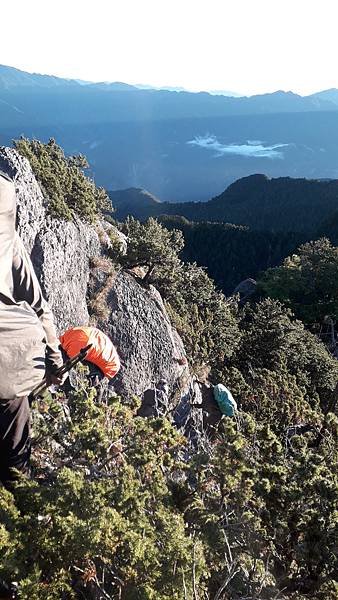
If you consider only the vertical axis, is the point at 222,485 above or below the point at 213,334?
above

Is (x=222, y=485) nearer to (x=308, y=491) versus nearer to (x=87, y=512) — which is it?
(x=308, y=491)

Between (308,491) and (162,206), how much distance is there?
10899cm

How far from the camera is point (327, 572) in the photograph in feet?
12.2

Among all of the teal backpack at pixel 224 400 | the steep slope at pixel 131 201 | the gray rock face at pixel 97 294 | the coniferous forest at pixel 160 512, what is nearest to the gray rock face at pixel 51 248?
the gray rock face at pixel 97 294

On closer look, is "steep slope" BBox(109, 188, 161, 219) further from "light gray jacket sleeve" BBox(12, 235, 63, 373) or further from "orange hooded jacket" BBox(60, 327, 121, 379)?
"light gray jacket sleeve" BBox(12, 235, 63, 373)

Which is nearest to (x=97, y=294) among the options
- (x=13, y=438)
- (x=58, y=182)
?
(x=58, y=182)

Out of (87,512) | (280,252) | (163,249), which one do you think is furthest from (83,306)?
(280,252)

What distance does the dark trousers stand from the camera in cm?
274

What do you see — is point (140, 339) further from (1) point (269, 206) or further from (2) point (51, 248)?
(1) point (269, 206)

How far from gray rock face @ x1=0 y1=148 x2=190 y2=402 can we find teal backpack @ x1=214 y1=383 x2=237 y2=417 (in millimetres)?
775

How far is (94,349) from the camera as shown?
8.20 meters

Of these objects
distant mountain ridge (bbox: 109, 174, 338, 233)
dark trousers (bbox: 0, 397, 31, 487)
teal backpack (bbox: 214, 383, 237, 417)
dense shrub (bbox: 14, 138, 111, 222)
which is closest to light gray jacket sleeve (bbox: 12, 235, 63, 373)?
dark trousers (bbox: 0, 397, 31, 487)

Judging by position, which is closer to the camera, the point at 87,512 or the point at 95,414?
the point at 87,512

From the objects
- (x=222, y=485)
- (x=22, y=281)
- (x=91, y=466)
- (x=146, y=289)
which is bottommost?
(x=146, y=289)
